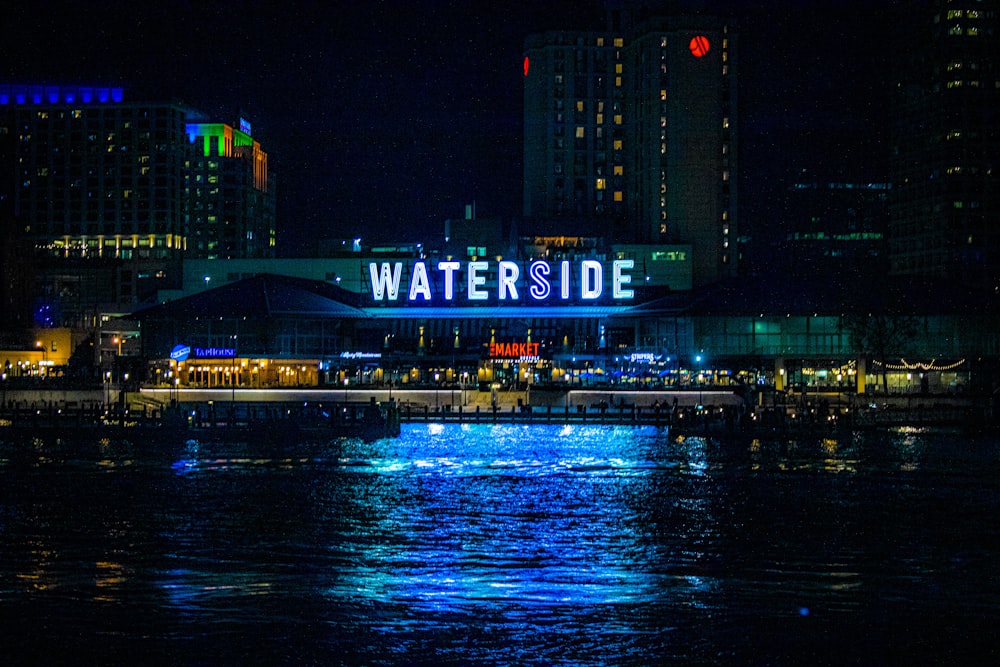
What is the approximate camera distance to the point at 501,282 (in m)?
146

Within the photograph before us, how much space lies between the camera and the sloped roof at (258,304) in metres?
137

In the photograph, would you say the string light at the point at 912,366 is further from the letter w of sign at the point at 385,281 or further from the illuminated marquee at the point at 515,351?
the letter w of sign at the point at 385,281

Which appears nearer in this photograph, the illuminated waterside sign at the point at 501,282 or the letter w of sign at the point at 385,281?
the illuminated waterside sign at the point at 501,282

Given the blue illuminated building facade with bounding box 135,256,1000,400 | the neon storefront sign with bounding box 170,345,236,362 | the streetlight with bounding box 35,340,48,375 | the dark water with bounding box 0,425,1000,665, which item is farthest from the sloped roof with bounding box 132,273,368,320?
the dark water with bounding box 0,425,1000,665

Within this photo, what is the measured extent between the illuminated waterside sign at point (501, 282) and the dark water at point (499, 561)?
66794 mm

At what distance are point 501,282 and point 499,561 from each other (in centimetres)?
10097

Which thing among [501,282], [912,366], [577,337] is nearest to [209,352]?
[501,282]

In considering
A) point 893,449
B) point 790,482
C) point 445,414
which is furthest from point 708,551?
point 445,414

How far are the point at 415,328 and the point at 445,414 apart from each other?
125 feet

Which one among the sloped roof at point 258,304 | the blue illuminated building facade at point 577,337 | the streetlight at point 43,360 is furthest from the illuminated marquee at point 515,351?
the streetlight at point 43,360

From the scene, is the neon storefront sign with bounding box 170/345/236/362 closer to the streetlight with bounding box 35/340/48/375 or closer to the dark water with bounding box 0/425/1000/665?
the streetlight with bounding box 35/340/48/375

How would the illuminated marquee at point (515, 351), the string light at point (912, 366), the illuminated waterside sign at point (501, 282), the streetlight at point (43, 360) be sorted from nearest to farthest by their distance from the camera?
the string light at point (912, 366) → the illuminated marquee at point (515, 351) → the illuminated waterside sign at point (501, 282) → the streetlight at point (43, 360)

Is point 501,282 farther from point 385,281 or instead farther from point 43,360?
point 43,360

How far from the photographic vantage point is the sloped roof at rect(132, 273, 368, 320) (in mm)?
136750
